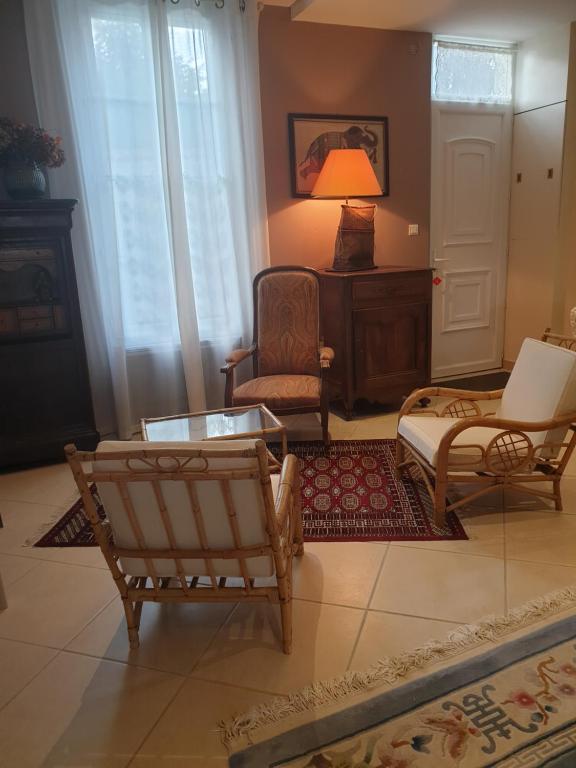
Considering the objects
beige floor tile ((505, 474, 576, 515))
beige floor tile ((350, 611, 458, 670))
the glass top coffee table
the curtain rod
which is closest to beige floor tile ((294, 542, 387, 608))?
beige floor tile ((350, 611, 458, 670))

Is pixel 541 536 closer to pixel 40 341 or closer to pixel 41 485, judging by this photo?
pixel 41 485

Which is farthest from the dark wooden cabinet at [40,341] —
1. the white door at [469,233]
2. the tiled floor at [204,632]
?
the white door at [469,233]

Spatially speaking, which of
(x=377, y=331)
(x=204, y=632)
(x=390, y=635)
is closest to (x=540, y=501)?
(x=390, y=635)

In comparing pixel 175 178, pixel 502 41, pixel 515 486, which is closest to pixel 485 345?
pixel 502 41

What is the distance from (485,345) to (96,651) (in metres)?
4.28

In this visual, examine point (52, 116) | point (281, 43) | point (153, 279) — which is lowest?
point (153, 279)

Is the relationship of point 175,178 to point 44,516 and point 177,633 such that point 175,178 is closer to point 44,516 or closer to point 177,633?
point 44,516

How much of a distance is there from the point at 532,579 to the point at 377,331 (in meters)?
2.10

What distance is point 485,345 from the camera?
5.12 metres

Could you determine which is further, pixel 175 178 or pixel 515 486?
pixel 175 178

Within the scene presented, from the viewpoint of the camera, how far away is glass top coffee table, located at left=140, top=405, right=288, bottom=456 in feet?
8.93

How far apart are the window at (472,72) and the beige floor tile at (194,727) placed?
447 cm

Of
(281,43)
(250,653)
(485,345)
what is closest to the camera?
(250,653)

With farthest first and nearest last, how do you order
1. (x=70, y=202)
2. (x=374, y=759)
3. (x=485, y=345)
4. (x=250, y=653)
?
1. (x=485, y=345)
2. (x=70, y=202)
3. (x=250, y=653)
4. (x=374, y=759)
